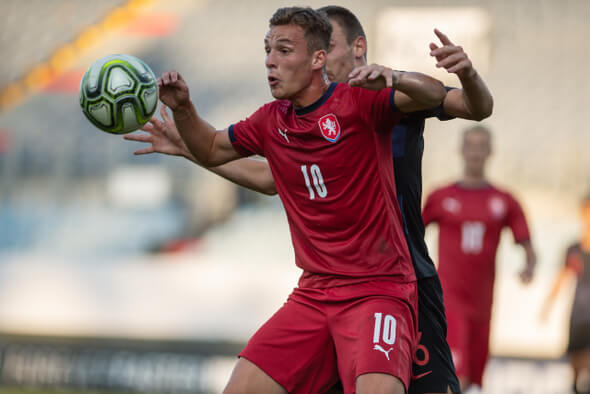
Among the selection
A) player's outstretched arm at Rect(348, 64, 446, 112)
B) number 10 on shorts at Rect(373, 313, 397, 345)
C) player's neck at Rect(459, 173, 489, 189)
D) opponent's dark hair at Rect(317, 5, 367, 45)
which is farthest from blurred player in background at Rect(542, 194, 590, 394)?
player's outstretched arm at Rect(348, 64, 446, 112)

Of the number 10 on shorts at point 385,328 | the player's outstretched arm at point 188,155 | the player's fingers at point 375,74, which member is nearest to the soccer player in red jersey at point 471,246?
the player's outstretched arm at point 188,155

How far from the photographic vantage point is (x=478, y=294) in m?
7.18

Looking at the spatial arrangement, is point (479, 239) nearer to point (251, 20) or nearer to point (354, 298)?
point (354, 298)

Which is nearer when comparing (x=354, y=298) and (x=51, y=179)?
(x=354, y=298)

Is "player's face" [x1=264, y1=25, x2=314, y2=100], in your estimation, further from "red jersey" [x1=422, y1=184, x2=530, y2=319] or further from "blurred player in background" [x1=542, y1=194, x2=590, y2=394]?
"blurred player in background" [x1=542, y1=194, x2=590, y2=394]

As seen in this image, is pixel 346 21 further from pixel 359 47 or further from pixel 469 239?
pixel 469 239

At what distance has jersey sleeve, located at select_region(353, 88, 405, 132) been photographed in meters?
3.68

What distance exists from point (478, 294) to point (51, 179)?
19.0ft

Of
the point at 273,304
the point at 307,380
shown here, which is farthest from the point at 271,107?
the point at 273,304

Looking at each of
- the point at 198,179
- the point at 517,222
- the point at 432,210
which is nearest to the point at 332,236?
the point at 432,210

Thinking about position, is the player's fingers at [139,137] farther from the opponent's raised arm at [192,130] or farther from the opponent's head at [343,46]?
the opponent's head at [343,46]

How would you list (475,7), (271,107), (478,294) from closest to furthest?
(271,107)
(478,294)
(475,7)

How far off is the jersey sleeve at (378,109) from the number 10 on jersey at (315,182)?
0.32 metres

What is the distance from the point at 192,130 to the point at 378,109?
1023mm
